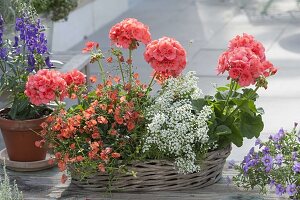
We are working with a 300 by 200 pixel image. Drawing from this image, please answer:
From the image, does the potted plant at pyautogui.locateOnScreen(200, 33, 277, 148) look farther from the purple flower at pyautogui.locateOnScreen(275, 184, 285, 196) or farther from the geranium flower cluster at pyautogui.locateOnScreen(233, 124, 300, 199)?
the purple flower at pyautogui.locateOnScreen(275, 184, 285, 196)

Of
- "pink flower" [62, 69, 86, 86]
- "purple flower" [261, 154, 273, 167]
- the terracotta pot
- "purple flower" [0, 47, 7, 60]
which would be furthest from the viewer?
"purple flower" [0, 47, 7, 60]

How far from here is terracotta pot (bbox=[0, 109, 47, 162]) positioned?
11.9 feet

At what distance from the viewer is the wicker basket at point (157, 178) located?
3.24 metres

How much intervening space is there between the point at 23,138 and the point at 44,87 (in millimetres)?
424

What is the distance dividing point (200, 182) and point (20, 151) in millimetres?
857

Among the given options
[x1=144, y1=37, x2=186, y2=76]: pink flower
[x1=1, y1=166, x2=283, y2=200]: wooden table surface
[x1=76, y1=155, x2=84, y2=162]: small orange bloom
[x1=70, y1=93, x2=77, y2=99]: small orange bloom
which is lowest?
[x1=1, y1=166, x2=283, y2=200]: wooden table surface

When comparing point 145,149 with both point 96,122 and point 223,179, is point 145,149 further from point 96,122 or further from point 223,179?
point 223,179

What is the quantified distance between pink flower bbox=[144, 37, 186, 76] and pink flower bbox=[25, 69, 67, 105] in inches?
15.1

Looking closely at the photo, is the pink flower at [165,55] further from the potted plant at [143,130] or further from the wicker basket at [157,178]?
the wicker basket at [157,178]

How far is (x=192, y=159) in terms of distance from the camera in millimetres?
3217

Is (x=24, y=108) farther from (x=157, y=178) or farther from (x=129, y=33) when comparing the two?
(x=157, y=178)

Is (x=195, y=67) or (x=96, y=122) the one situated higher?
(x=195, y=67)

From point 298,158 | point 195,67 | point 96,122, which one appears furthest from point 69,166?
point 195,67

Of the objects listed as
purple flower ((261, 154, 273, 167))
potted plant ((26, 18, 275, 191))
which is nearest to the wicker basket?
potted plant ((26, 18, 275, 191))
